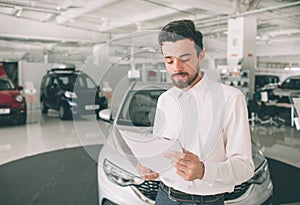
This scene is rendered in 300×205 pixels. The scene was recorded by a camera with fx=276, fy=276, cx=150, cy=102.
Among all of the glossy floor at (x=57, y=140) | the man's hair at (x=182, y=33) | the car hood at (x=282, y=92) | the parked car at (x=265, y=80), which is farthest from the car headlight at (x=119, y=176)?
the parked car at (x=265, y=80)

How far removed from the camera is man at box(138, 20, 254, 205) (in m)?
0.79

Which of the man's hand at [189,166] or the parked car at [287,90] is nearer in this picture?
the man's hand at [189,166]

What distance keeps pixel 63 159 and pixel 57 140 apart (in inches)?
48.3

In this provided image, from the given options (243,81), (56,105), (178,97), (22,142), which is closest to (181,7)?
(243,81)

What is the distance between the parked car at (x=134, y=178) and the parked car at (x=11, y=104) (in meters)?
4.67

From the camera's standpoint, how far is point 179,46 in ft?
2.79

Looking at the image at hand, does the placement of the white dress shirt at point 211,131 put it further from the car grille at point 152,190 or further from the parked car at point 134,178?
the car grille at point 152,190

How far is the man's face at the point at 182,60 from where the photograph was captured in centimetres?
85

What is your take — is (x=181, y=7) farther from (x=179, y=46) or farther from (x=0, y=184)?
(x=179, y=46)

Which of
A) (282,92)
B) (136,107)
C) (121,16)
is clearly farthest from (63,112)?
(282,92)

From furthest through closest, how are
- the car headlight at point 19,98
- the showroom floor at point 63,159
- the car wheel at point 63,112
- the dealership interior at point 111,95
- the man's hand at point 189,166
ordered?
the car wheel at point 63,112 < the car headlight at point 19,98 < the showroom floor at point 63,159 < the dealership interior at point 111,95 < the man's hand at point 189,166

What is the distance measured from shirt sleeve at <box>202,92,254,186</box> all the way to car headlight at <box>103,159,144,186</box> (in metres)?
0.84

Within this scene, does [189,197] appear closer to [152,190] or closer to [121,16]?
[152,190]

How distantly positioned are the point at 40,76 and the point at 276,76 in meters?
8.19
